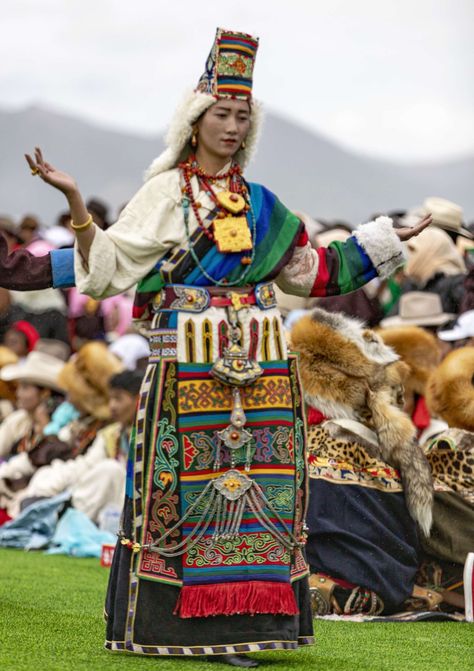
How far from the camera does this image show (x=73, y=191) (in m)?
4.73

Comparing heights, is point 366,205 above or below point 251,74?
above

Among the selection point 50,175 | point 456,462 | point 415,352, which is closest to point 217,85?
point 50,175

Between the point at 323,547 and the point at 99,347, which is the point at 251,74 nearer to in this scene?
the point at 323,547

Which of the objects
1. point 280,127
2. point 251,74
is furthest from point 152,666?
point 280,127

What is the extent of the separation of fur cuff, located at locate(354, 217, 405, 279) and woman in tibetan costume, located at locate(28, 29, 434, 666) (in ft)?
0.99

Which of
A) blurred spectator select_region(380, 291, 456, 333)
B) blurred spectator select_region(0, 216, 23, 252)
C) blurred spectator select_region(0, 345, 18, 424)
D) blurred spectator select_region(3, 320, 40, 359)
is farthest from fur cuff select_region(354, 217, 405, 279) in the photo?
blurred spectator select_region(3, 320, 40, 359)

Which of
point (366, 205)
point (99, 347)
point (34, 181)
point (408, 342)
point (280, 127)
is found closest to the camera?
point (408, 342)

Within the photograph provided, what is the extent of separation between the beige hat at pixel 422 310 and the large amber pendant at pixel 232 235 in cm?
481

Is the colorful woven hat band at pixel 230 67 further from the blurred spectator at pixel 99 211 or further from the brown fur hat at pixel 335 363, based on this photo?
the blurred spectator at pixel 99 211

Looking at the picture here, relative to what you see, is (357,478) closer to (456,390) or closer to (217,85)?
(456,390)

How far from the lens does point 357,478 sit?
263 inches

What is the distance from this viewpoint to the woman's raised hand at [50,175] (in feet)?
15.4

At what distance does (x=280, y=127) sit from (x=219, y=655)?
15459 mm

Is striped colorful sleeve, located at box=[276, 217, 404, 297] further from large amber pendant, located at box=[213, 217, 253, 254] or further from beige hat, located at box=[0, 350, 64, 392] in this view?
beige hat, located at box=[0, 350, 64, 392]
